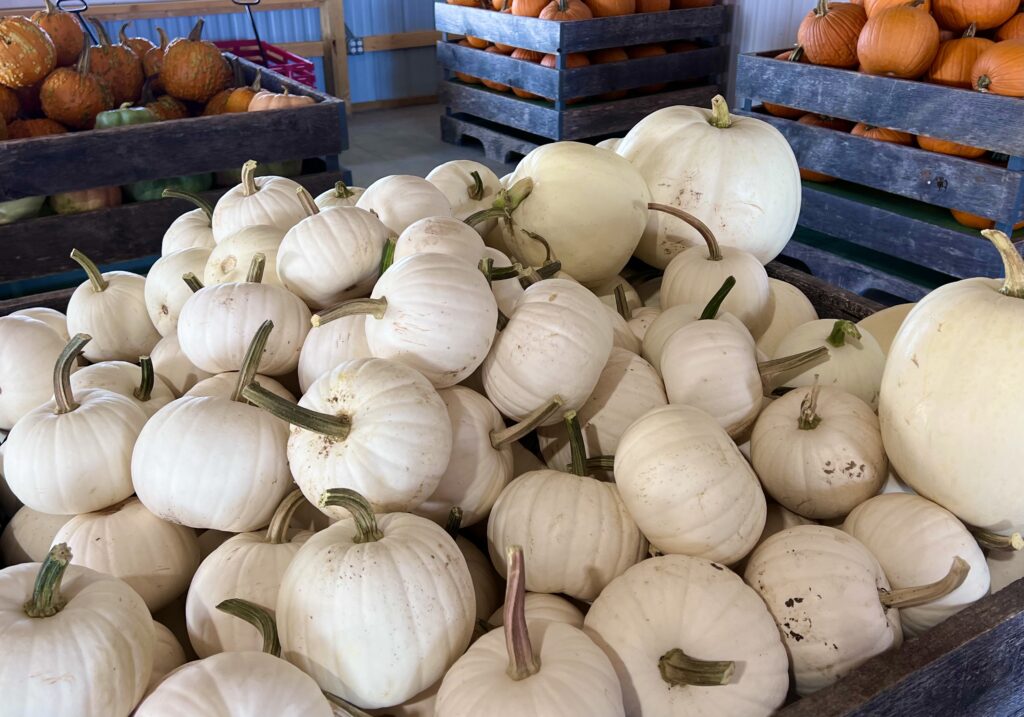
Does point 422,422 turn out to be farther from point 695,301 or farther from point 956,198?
point 956,198

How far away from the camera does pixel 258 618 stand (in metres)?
0.86

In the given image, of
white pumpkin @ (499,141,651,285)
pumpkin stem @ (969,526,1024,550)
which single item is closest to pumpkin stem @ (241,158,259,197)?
white pumpkin @ (499,141,651,285)

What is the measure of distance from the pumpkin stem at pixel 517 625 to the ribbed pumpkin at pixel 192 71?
3003 mm

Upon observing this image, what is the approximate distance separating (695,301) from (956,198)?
5.90 ft

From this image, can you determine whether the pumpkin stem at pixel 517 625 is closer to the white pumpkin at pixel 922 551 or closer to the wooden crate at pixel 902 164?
the white pumpkin at pixel 922 551

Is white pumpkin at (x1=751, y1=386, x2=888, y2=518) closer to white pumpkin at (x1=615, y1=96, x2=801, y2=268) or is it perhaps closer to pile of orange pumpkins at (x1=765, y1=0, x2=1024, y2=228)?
white pumpkin at (x1=615, y1=96, x2=801, y2=268)

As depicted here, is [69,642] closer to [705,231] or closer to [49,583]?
[49,583]

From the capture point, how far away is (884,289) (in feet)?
9.55

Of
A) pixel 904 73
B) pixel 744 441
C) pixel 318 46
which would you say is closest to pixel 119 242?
pixel 744 441

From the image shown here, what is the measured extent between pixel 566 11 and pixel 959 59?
215 cm

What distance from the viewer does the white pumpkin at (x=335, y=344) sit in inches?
43.8

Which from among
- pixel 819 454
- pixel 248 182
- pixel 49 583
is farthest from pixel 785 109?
pixel 49 583

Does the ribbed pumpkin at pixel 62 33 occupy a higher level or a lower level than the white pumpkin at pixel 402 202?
higher

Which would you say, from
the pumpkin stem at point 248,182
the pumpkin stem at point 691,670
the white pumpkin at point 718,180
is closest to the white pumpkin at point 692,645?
the pumpkin stem at point 691,670
